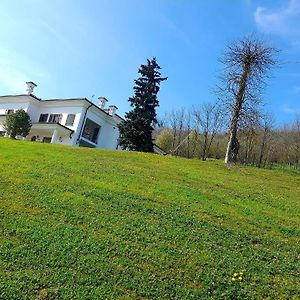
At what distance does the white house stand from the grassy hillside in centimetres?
2331

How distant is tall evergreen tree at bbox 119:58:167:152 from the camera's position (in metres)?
36.2

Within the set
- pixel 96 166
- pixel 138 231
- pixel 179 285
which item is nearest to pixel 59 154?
pixel 96 166

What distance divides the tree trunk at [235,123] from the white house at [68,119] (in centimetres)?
1909

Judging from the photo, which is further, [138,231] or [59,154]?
[59,154]

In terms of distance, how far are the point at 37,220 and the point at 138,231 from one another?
279 centimetres

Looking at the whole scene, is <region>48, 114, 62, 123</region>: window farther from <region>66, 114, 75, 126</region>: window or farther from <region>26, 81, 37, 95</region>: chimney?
<region>26, 81, 37, 95</region>: chimney

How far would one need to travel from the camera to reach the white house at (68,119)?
4172 cm

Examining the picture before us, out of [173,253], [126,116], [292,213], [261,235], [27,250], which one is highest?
[126,116]

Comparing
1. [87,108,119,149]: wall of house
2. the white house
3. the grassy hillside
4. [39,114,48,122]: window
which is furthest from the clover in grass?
[39,114,48,122]: window

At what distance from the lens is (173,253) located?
9.47 m

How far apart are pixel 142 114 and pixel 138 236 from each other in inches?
1070

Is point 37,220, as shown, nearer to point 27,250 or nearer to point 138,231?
point 27,250

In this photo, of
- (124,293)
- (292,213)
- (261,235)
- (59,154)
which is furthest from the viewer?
(59,154)

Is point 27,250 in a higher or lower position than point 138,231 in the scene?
lower
